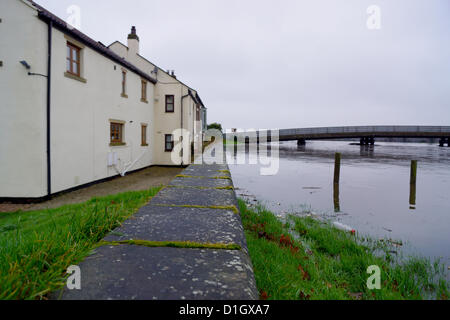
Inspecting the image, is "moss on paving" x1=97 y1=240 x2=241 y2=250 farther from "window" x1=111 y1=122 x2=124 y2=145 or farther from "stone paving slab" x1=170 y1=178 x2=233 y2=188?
"window" x1=111 y1=122 x2=124 y2=145

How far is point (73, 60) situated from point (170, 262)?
42.0 feet

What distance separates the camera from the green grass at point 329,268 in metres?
3.49

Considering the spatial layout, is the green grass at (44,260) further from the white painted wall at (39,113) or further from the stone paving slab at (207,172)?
the white painted wall at (39,113)

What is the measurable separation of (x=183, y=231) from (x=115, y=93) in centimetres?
1452

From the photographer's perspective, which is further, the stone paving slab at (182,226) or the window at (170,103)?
the window at (170,103)

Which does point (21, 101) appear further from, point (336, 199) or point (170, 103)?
point (336, 199)

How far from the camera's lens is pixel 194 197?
12.3 feet

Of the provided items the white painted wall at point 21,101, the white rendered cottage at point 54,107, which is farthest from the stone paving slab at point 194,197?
the white rendered cottage at point 54,107

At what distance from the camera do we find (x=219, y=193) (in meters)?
4.06

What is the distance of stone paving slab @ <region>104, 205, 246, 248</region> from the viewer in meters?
2.15

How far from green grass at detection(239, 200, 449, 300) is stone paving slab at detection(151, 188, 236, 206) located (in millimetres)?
1080

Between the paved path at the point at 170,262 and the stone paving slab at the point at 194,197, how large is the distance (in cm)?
47
